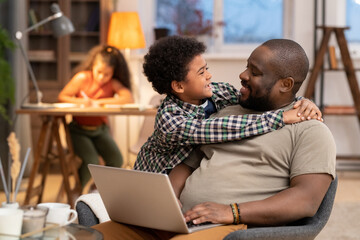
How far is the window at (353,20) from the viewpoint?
6.03 metres

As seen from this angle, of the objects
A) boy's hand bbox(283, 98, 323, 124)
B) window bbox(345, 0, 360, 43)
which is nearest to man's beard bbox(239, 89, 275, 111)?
boy's hand bbox(283, 98, 323, 124)

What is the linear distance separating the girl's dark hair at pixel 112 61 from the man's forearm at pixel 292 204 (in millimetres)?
2873

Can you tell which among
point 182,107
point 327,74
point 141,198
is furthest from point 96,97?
point 141,198

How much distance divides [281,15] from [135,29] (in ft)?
5.00

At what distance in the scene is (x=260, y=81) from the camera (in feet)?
6.13

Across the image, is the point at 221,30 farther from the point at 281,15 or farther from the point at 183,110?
the point at 183,110

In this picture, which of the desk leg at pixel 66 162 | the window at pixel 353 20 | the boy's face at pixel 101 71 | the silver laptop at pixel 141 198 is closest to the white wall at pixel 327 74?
the window at pixel 353 20

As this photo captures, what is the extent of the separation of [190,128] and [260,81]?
25 centimetres

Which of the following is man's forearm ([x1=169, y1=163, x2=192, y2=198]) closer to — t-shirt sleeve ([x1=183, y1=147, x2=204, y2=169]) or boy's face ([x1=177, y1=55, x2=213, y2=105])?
t-shirt sleeve ([x1=183, y1=147, x2=204, y2=169])

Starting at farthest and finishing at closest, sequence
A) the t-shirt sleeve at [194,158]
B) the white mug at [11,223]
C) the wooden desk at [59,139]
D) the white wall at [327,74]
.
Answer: the white wall at [327,74], the wooden desk at [59,139], the t-shirt sleeve at [194,158], the white mug at [11,223]

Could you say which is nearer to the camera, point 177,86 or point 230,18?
point 177,86

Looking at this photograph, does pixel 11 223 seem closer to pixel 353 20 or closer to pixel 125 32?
pixel 125 32

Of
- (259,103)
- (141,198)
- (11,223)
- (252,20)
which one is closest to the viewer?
(11,223)

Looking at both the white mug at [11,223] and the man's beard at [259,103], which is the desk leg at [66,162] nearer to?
the man's beard at [259,103]
